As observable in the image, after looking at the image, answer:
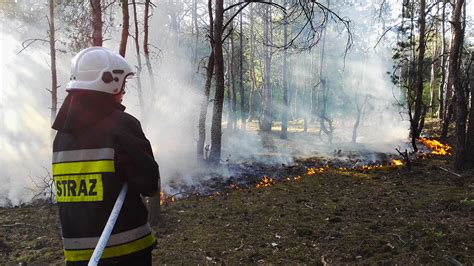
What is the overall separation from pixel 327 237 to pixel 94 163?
422 centimetres

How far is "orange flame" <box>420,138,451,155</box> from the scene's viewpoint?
13.2 metres

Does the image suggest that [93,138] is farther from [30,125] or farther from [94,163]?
[30,125]

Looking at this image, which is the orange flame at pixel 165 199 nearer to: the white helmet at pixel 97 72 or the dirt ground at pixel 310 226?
the dirt ground at pixel 310 226

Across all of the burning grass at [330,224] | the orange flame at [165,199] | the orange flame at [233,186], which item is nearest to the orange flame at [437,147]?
the burning grass at [330,224]

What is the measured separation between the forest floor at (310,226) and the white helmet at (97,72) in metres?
3.25

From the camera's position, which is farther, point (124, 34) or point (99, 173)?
point (124, 34)

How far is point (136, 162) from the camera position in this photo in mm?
2119

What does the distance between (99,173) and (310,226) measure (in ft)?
15.1

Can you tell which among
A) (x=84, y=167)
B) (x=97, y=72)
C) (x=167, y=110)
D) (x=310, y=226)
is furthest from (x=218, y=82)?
(x=167, y=110)

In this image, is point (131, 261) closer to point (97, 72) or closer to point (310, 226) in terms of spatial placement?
point (97, 72)

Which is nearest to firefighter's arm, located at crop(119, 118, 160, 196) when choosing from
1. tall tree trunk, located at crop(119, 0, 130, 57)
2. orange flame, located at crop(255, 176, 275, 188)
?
tall tree trunk, located at crop(119, 0, 130, 57)

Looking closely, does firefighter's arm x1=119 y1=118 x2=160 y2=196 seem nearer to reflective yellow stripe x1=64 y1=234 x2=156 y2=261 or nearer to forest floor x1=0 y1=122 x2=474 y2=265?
reflective yellow stripe x1=64 y1=234 x2=156 y2=261

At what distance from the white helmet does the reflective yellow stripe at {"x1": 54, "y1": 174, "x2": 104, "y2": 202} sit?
1.75ft

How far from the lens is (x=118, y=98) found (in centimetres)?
238
